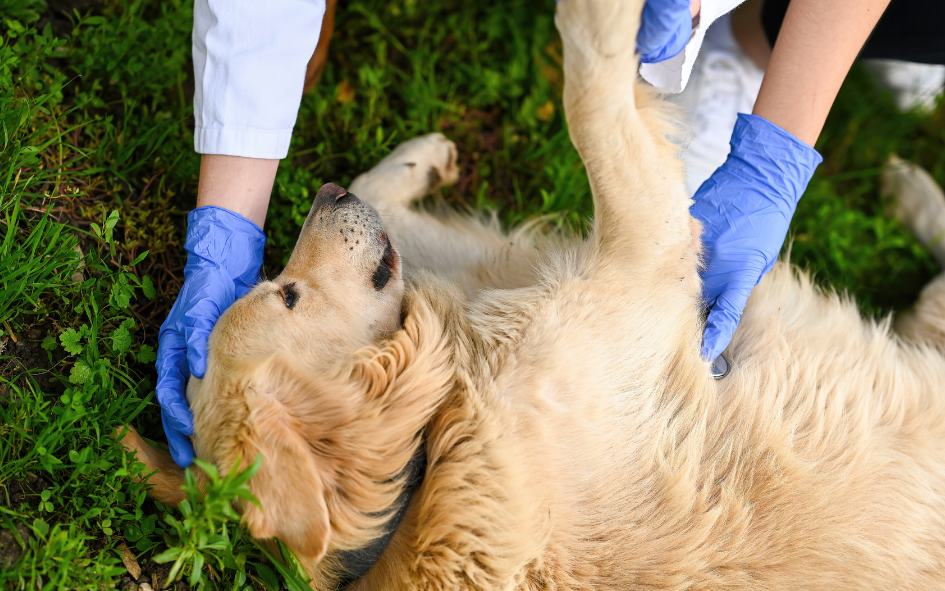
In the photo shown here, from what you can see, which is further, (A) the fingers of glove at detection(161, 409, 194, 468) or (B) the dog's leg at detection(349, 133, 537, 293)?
(B) the dog's leg at detection(349, 133, 537, 293)

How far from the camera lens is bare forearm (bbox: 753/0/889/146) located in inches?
90.9

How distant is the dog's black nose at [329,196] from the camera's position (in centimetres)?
224

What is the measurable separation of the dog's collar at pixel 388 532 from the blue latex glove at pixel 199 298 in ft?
2.15

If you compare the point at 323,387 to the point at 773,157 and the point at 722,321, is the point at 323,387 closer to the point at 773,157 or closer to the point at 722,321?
the point at 722,321

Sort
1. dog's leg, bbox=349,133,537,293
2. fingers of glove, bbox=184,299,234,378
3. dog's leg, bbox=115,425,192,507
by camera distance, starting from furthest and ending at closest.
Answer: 1. dog's leg, bbox=349,133,537,293
2. dog's leg, bbox=115,425,192,507
3. fingers of glove, bbox=184,299,234,378

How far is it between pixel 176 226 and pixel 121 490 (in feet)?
3.98

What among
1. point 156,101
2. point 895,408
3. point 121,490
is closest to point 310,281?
point 121,490

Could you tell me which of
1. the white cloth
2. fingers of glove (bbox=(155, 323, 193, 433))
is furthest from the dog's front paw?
the white cloth

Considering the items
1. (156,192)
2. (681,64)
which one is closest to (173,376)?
(156,192)

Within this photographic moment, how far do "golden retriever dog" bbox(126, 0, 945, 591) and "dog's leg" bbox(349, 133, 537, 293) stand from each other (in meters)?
0.28

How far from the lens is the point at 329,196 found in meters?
2.26

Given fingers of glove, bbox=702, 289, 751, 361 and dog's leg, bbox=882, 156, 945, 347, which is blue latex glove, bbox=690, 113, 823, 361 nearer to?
fingers of glove, bbox=702, 289, 751, 361

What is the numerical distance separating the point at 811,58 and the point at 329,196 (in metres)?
1.93

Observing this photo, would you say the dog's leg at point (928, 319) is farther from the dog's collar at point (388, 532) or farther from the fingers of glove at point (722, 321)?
the dog's collar at point (388, 532)
